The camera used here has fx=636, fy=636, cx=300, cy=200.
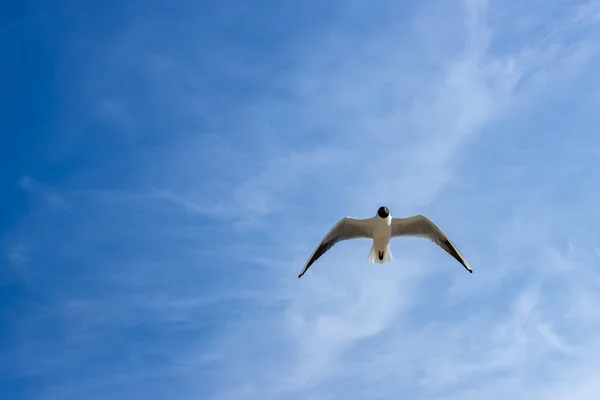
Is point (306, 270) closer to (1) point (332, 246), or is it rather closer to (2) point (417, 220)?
(1) point (332, 246)

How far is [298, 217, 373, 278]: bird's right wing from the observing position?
21.9m

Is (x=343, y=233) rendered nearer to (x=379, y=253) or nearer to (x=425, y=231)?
(x=379, y=253)

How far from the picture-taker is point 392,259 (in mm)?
22516

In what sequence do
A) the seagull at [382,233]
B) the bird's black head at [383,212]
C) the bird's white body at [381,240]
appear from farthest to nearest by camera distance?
the seagull at [382,233]
the bird's white body at [381,240]
the bird's black head at [383,212]

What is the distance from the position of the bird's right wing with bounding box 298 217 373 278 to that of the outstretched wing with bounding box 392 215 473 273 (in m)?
0.96

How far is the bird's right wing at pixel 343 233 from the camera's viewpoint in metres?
21.9

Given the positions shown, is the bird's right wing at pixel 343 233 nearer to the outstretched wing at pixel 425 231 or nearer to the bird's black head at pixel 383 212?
the bird's black head at pixel 383 212

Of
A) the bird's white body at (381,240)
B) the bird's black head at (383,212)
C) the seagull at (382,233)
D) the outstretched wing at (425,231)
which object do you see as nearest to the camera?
the bird's black head at (383,212)

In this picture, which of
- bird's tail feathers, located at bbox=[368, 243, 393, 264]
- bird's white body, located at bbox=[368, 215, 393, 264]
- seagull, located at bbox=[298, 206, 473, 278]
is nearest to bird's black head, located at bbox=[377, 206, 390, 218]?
seagull, located at bbox=[298, 206, 473, 278]

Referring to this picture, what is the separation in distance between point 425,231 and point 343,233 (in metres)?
2.92

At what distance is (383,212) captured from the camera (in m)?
21.4

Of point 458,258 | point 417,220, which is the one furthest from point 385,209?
point 458,258

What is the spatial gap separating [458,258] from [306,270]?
209 inches

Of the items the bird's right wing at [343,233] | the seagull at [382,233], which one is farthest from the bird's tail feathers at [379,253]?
the bird's right wing at [343,233]
